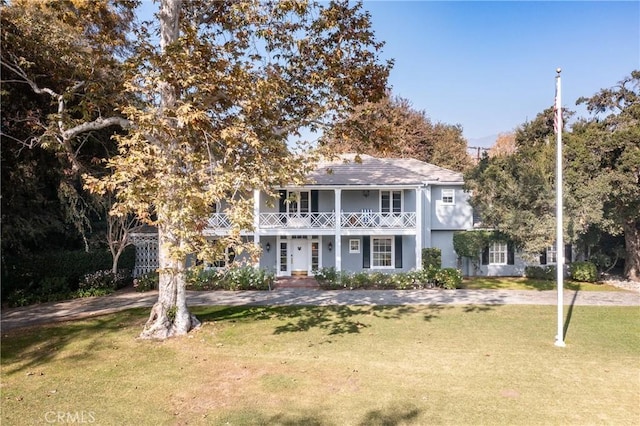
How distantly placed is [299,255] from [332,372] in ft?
46.7

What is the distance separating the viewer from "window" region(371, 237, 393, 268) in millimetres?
21406

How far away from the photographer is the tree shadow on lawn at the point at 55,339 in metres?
8.22

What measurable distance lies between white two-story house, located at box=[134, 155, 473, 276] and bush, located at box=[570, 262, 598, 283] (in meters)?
5.50

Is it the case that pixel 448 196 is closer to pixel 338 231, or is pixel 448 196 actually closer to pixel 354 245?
pixel 354 245

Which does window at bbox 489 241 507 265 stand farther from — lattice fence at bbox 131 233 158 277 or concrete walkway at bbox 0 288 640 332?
lattice fence at bbox 131 233 158 277

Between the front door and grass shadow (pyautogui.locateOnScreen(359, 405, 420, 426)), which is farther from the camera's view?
the front door

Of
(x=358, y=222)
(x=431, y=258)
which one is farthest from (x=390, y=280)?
(x=358, y=222)

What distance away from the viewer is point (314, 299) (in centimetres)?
1482

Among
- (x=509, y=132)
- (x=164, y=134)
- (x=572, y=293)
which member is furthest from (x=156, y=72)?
(x=509, y=132)

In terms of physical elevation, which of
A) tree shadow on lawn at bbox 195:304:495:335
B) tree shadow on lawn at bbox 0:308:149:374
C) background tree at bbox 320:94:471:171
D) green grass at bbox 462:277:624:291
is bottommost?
green grass at bbox 462:277:624:291

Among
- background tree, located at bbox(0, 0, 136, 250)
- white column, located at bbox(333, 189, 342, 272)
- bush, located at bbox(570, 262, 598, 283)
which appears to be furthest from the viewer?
bush, located at bbox(570, 262, 598, 283)

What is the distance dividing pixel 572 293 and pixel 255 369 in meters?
14.4

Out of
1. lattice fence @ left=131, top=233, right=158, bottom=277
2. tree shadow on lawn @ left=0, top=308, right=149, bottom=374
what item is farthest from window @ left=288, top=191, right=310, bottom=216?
tree shadow on lawn @ left=0, top=308, right=149, bottom=374

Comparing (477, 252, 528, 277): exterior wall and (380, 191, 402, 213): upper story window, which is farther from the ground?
(380, 191, 402, 213): upper story window
